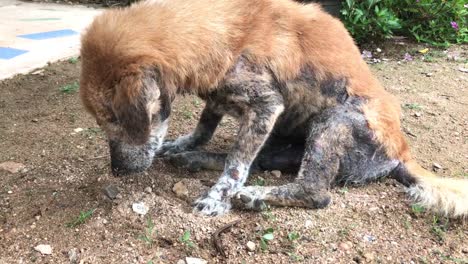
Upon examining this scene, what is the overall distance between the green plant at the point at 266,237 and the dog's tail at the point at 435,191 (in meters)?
1.09

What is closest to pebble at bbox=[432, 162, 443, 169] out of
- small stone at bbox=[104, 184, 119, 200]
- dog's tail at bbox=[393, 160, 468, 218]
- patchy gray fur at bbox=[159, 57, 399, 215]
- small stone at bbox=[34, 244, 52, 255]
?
dog's tail at bbox=[393, 160, 468, 218]

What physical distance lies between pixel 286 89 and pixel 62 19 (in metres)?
6.46

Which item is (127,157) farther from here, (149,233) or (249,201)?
(249,201)

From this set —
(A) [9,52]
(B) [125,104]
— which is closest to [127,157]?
(B) [125,104]

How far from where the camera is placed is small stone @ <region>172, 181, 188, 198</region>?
11.1ft

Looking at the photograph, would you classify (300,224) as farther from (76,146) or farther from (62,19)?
(62,19)

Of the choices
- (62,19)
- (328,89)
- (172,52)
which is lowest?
(62,19)

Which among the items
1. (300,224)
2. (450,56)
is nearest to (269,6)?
(300,224)

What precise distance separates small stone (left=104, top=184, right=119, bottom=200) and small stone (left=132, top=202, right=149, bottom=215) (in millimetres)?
175

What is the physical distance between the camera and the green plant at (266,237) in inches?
115

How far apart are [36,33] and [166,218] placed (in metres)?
5.46

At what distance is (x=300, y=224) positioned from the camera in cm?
315

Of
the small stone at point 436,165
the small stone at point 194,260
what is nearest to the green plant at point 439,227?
the small stone at point 436,165

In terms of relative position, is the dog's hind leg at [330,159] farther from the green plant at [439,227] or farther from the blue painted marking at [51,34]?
the blue painted marking at [51,34]
